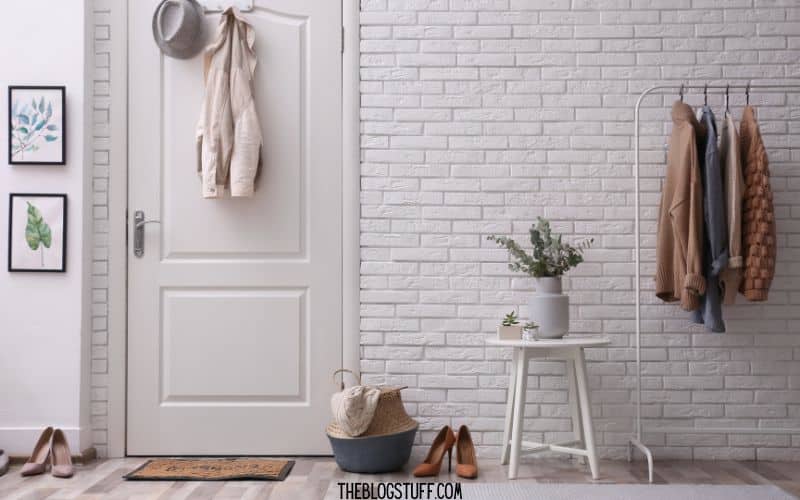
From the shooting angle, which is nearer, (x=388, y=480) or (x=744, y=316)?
(x=388, y=480)

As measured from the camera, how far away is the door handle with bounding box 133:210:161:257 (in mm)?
3246

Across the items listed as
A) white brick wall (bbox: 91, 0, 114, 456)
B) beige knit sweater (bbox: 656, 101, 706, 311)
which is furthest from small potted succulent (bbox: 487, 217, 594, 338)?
white brick wall (bbox: 91, 0, 114, 456)

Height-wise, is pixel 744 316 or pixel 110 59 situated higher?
pixel 110 59

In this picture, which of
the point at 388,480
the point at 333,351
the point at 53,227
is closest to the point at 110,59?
the point at 53,227

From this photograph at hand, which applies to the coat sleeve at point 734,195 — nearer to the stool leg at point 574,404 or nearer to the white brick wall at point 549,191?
the white brick wall at point 549,191

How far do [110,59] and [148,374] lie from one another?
1397 millimetres

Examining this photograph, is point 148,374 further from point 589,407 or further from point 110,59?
point 589,407

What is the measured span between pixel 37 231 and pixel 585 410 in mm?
2391

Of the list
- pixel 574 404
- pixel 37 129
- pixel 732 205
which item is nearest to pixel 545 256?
pixel 574 404

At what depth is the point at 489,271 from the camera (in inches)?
128

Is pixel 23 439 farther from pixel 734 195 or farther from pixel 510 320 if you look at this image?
pixel 734 195

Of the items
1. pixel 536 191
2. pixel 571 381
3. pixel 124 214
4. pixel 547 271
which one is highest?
pixel 536 191

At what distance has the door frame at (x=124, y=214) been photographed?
322cm

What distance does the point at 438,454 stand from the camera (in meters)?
2.97
